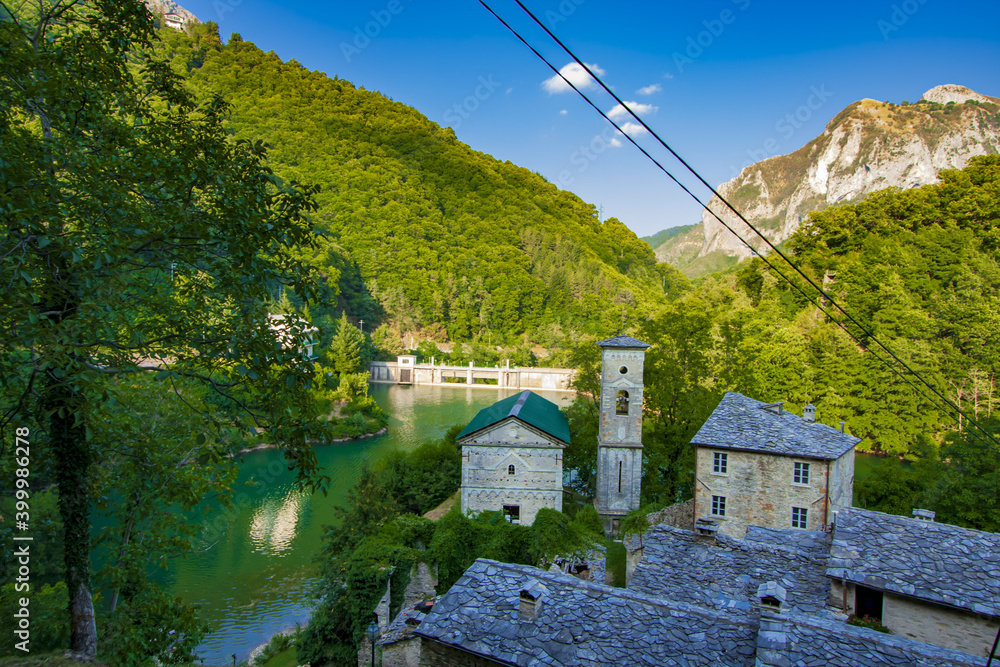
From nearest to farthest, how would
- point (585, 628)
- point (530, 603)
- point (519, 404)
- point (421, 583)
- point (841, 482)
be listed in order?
point (585, 628), point (530, 603), point (421, 583), point (841, 482), point (519, 404)

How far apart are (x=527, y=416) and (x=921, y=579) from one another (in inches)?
454

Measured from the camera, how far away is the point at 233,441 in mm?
7191

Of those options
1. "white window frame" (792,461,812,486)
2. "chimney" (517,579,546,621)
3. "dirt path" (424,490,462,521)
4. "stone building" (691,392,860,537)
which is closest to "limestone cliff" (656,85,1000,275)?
"stone building" (691,392,860,537)

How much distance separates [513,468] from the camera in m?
18.0

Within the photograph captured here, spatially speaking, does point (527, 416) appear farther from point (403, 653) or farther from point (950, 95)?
point (950, 95)

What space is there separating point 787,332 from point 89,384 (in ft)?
130

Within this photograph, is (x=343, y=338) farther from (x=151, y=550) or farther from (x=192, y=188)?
(x=192, y=188)

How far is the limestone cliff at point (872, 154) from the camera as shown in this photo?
7056cm

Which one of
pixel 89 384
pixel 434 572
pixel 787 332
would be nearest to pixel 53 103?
pixel 89 384

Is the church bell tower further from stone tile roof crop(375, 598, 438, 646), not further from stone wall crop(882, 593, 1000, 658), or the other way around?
stone wall crop(882, 593, 1000, 658)

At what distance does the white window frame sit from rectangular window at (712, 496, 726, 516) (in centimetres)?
203

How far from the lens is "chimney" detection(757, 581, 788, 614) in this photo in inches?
275

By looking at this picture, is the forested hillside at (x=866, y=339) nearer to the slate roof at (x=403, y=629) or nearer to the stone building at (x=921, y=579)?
the stone building at (x=921, y=579)

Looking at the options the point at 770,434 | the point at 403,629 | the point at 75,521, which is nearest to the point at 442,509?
the point at 403,629
